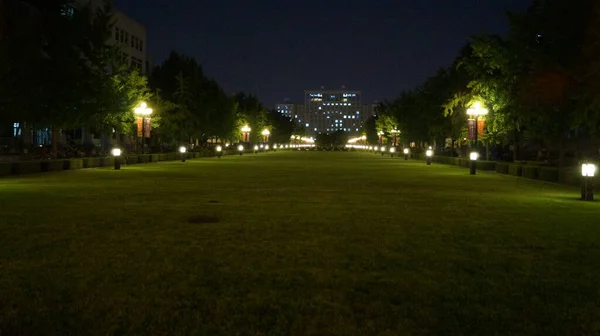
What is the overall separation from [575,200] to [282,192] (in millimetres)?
8890

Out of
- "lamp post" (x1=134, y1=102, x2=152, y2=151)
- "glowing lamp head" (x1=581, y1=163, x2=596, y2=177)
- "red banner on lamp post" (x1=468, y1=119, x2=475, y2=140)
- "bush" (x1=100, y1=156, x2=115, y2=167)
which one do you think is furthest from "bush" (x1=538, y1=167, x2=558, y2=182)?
"lamp post" (x1=134, y1=102, x2=152, y2=151)

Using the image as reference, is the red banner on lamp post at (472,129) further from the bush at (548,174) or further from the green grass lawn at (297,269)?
the green grass lawn at (297,269)

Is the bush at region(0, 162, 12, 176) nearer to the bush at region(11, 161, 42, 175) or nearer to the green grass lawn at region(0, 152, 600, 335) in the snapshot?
the bush at region(11, 161, 42, 175)

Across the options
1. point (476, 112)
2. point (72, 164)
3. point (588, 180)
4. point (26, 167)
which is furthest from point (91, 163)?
point (588, 180)

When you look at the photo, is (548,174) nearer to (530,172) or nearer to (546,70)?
(530,172)

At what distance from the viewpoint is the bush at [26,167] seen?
33125mm

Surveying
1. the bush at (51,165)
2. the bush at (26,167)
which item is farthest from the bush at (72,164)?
the bush at (26,167)

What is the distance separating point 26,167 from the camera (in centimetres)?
3441

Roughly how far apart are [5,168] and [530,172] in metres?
24.9

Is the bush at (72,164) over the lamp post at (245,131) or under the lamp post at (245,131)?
under

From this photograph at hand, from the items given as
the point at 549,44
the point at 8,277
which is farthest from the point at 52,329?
the point at 549,44

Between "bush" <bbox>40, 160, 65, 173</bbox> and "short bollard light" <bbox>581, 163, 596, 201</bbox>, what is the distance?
27.4m

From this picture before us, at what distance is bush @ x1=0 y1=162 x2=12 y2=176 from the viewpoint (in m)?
31.7

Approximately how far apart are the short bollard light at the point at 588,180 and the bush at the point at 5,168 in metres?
25.0
